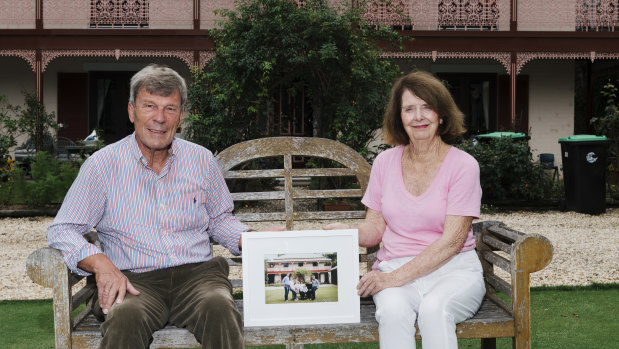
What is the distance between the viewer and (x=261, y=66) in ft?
32.3

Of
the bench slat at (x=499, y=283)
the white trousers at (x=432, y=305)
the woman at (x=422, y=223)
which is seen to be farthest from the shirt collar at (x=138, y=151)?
the bench slat at (x=499, y=283)

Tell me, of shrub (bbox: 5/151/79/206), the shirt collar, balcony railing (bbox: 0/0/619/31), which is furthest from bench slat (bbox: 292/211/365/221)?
balcony railing (bbox: 0/0/619/31)

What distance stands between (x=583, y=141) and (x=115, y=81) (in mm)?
10967

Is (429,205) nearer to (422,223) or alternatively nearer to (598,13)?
(422,223)

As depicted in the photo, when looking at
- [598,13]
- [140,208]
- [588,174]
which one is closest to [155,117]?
[140,208]

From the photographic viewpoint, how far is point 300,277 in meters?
2.52

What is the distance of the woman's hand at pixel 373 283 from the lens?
2.67 meters

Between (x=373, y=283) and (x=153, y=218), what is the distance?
929mm

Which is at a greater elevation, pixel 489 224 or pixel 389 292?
pixel 489 224

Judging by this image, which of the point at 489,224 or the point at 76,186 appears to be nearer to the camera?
the point at 76,186

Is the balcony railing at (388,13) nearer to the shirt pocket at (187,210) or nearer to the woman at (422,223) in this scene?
the woman at (422,223)

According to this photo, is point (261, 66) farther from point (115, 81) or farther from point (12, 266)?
point (115, 81)

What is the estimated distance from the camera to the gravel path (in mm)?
5809

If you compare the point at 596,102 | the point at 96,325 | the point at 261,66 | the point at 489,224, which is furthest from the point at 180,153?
the point at 596,102
